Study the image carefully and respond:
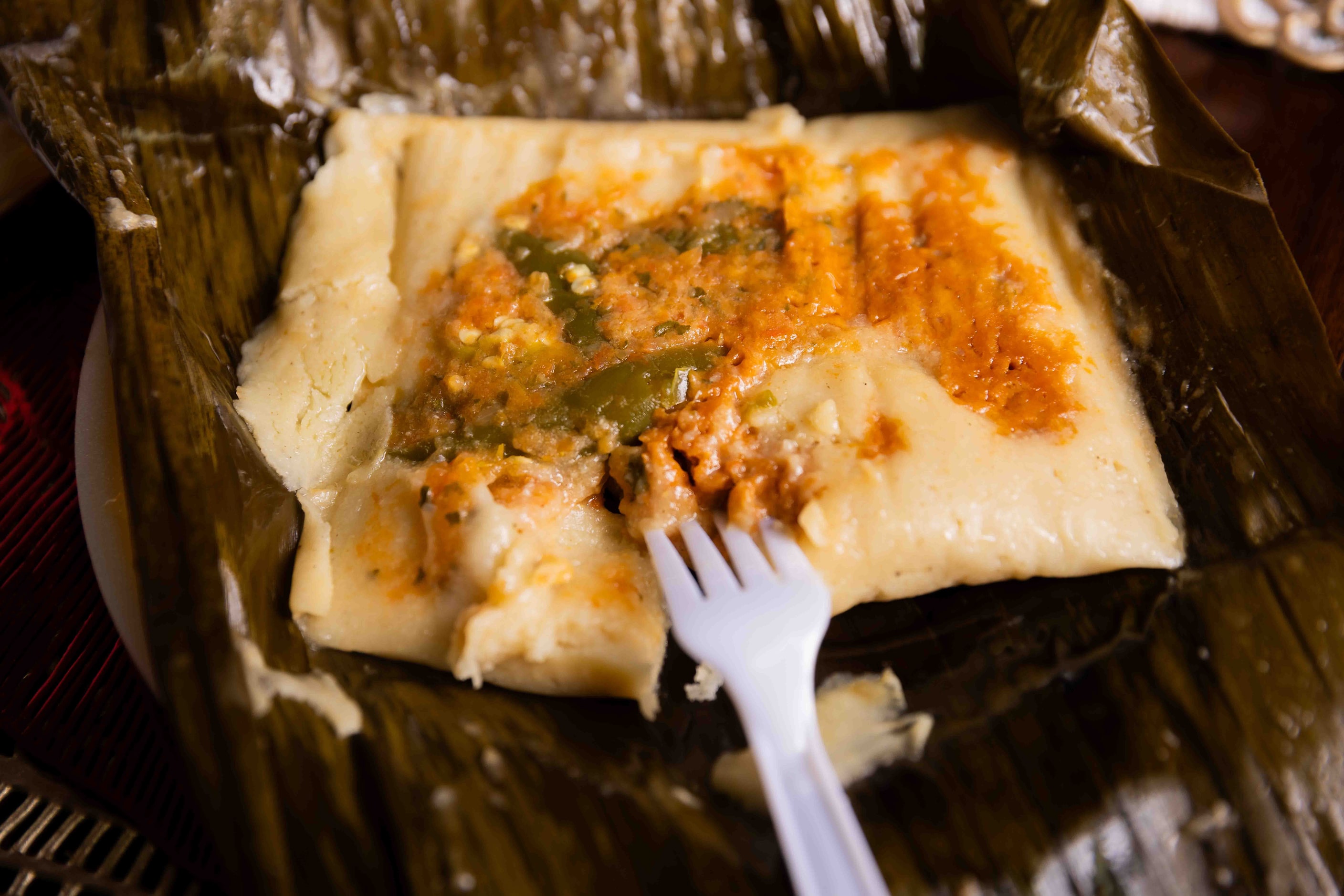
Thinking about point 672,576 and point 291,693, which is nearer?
point 291,693

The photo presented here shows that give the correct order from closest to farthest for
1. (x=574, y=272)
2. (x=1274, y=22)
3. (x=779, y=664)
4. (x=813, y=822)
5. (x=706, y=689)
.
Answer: (x=813, y=822) → (x=779, y=664) → (x=706, y=689) → (x=574, y=272) → (x=1274, y=22)

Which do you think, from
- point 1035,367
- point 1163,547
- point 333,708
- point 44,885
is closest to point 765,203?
point 1035,367

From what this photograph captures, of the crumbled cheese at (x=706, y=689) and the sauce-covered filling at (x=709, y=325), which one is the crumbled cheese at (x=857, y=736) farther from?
the sauce-covered filling at (x=709, y=325)

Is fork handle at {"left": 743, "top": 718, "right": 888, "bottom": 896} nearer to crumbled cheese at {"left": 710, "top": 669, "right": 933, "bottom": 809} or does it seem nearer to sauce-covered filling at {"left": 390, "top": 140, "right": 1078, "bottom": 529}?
crumbled cheese at {"left": 710, "top": 669, "right": 933, "bottom": 809}

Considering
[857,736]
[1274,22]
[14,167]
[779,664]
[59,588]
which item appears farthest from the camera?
[1274,22]

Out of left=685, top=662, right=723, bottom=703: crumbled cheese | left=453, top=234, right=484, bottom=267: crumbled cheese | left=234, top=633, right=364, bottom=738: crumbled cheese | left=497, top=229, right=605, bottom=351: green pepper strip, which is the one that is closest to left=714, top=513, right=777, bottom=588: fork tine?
left=685, top=662, right=723, bottom=703: crumbled cheese

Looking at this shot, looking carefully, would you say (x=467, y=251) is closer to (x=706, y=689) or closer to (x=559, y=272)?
(x=559, y=272)

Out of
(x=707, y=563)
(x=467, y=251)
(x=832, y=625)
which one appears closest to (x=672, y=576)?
(x=707, y=563)

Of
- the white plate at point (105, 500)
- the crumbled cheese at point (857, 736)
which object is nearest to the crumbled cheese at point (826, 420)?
the crumbled cheese at point (857, 736)
